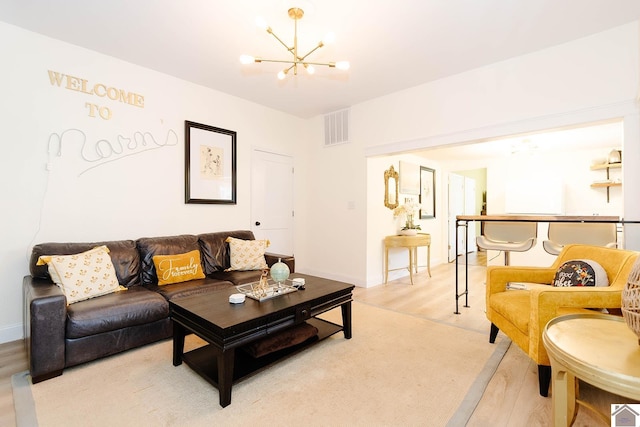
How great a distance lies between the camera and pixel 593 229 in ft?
9.60

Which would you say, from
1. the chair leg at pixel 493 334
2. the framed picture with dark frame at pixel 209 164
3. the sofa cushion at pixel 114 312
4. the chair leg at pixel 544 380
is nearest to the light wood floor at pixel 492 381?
the chair leg at pixel 544 380

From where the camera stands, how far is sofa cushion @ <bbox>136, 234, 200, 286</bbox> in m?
2.97

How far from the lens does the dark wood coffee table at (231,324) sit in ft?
5.60

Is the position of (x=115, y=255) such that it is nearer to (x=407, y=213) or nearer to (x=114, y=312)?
(x=114, y=312)

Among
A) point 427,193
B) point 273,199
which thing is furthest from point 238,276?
point 427,193

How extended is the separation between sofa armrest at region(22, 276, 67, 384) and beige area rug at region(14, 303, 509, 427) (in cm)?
9

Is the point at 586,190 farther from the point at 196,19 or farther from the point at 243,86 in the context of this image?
the point at 196,19

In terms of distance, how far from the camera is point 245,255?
3.50 meters

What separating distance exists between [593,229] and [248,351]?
3.41 meters

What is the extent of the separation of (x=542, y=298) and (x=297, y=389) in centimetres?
158

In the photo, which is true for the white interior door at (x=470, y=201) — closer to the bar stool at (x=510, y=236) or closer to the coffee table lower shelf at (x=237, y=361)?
the bar stool at (x=510, y=236)

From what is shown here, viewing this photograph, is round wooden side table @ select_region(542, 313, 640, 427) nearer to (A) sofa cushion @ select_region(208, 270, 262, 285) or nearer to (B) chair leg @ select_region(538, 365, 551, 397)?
(B) chair leg @ select_region(538, 365, 551, 397)

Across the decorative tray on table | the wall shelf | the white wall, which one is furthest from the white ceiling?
the wall shelf

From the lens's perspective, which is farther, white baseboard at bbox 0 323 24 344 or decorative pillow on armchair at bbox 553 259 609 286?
white baseboard at bbox 0 323 24 344
